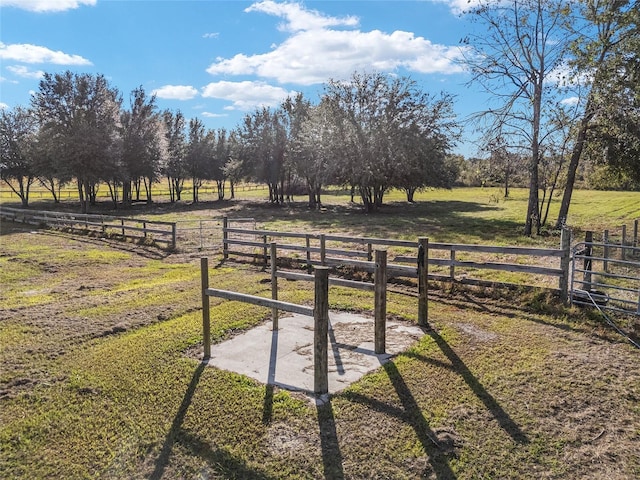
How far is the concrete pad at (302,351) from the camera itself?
15.8 feet

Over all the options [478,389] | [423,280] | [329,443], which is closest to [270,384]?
[329,443]

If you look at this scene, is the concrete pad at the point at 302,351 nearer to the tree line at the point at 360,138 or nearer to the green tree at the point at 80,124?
the tree line at the point at 360,138

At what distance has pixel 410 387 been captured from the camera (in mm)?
4551

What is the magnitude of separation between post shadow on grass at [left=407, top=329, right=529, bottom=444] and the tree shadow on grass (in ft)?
7.20

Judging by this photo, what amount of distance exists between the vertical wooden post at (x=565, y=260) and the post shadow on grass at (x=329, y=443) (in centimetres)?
517

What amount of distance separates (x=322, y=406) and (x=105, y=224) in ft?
54.0

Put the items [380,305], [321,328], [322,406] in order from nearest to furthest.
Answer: [322,406]
[321,328]
[380,305]

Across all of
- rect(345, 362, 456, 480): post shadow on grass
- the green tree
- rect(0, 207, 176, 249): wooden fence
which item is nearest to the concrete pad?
rect(345, 362, 456, 480): post shadow on grass

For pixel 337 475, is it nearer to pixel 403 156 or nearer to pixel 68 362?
pixel 68 362

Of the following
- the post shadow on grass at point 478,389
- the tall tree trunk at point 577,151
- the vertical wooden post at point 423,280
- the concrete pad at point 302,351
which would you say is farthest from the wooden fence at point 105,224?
the tall tree trunk at point 577,151

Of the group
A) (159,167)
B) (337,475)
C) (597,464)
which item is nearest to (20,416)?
(337,475)

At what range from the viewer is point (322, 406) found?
164 inches

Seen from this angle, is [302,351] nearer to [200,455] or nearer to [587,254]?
[200,455]

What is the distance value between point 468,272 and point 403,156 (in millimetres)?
16779
